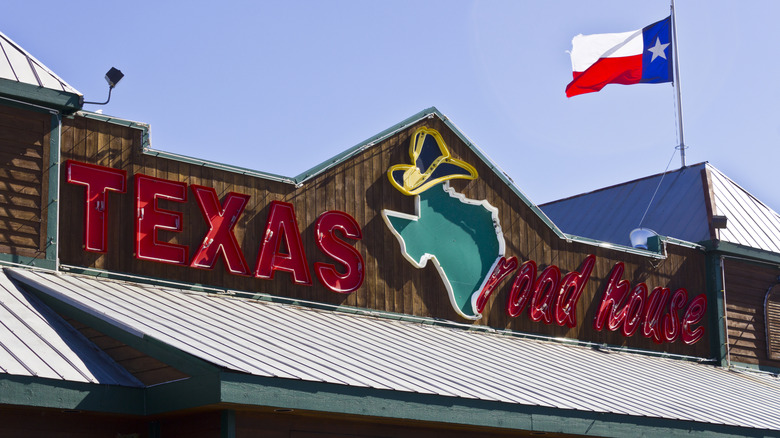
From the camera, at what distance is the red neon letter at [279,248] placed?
1670 cm

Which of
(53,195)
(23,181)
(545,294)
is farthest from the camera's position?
(545,294)

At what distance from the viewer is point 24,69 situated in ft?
48.4

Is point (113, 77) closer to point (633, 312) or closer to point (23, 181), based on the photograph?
point (23, 181)

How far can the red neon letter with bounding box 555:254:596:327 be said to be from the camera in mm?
21016

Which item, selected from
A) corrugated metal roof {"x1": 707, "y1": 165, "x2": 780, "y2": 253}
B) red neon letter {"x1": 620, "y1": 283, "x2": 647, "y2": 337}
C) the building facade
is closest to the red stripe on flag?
corrugated metal roof {"x1": 707, "y1": 165, "x2": 780, "y2": 253}

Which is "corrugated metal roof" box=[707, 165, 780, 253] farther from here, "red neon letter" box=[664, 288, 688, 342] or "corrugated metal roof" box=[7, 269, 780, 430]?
"corrugated metal roof" box=[7, 269, 780, 430]

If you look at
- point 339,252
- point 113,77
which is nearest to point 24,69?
point 113,77

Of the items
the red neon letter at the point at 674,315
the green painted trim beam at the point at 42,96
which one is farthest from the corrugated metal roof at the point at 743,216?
the green painted trim beam at the point at 42,96

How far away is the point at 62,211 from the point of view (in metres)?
14.6

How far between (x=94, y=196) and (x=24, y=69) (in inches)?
78.6

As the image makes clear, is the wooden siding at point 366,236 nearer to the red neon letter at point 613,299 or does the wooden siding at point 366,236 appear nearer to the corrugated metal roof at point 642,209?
the red neon letter at point 613,299

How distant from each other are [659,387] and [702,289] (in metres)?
6.46

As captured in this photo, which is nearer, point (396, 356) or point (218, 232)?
point (396, 356)

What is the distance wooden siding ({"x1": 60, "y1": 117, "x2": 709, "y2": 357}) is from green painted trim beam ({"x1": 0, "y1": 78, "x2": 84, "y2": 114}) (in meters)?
0.32
